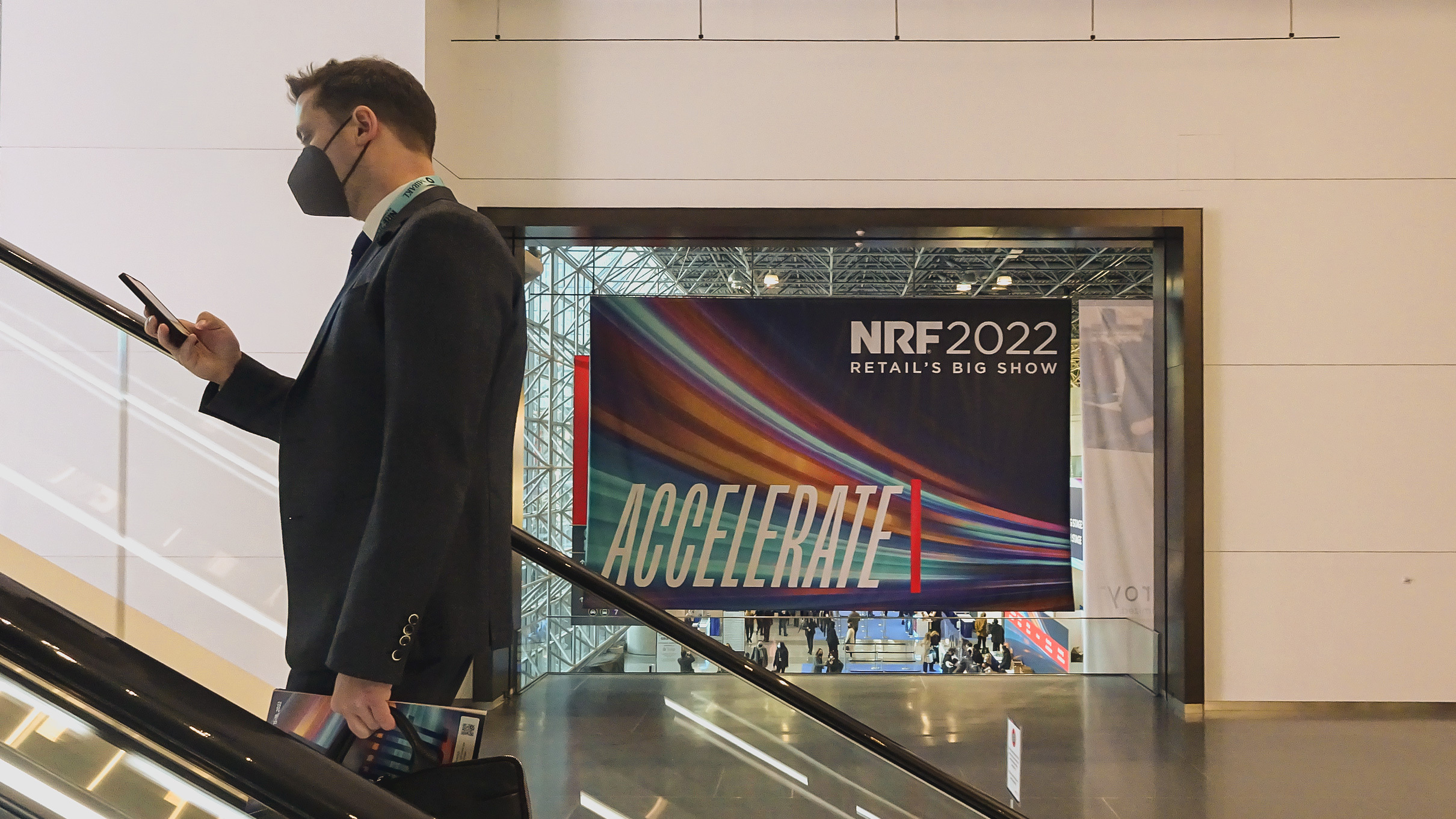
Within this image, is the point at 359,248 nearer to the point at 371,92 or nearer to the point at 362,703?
the point at 371,92

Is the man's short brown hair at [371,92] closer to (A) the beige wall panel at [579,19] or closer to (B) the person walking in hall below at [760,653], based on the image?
(A) the beige wall panel at [579,19]

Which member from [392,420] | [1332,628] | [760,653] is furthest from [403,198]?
[1332,628]

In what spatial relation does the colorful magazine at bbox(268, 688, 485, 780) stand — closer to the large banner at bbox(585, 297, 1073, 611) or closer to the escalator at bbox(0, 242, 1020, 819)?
the escalator at bbox(0, 242, 1020, 819)

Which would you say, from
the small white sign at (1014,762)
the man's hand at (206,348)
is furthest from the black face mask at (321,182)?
the small white sign at (1014,762)

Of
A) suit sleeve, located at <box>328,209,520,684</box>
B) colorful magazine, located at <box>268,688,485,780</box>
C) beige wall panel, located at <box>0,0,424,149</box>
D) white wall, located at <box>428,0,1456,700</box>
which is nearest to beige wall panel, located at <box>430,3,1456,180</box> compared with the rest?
white wall, located at <box>428,0,1456,700</box>

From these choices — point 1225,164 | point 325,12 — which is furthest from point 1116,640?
point 325,12

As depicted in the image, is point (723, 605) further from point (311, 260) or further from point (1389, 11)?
point (1389, 11)

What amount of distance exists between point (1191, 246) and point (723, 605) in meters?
2.86

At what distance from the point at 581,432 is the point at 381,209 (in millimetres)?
3514

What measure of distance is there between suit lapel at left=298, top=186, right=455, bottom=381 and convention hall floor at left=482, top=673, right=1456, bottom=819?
4.80 feet

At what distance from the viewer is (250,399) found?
1.28 meters

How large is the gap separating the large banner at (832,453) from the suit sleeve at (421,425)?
359 cm

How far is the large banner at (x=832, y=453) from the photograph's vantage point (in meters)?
4.67

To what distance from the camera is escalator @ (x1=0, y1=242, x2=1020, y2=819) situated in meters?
0.52
